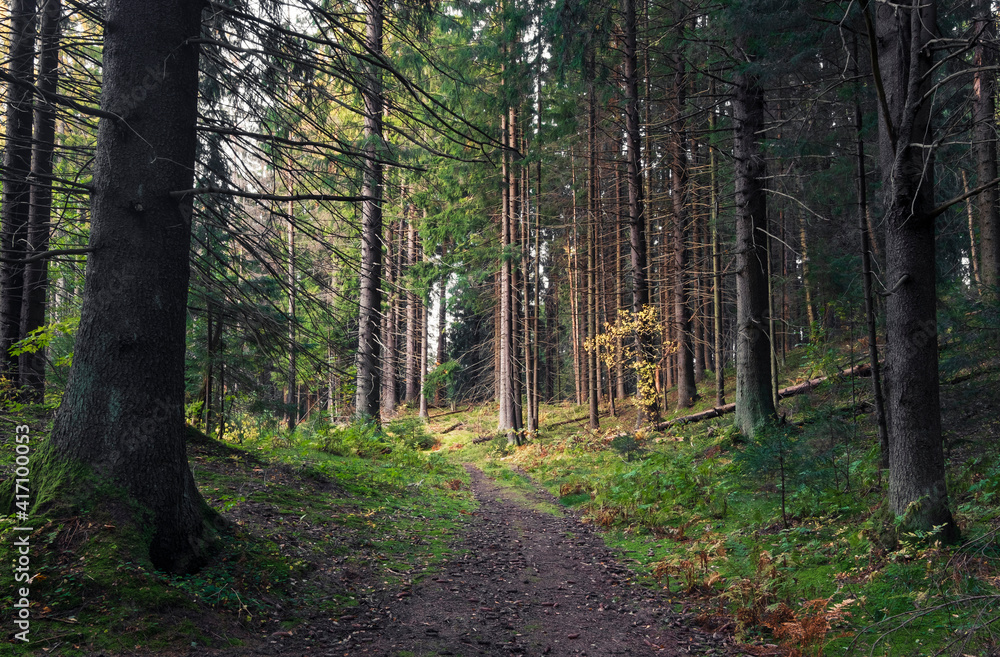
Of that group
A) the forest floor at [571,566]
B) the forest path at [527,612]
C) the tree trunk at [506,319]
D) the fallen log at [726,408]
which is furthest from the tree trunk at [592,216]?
the forest path at [527,612]

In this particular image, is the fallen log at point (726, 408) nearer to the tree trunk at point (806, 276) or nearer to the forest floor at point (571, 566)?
the tree trunk at point (806, 276)

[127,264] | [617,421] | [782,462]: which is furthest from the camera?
[617,421]

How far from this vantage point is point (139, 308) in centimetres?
407

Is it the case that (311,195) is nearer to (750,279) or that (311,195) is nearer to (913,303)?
(913,303)

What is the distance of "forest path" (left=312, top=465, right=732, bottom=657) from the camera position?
4160 mm

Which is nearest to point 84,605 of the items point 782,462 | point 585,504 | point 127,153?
point 127,153

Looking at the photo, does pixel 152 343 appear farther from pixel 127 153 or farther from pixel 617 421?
pixel 617 421

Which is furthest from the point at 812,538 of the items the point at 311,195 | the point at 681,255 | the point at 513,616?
the point at 681,255

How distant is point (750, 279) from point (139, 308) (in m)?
10.4

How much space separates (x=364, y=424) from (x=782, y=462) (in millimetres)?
10406

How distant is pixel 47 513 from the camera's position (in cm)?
364

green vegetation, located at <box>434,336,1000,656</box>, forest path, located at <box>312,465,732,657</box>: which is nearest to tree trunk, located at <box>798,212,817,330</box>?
green vegetation, located at <box>434,336,1000,656</box>

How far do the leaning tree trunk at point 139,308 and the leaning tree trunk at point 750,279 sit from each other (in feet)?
31.5

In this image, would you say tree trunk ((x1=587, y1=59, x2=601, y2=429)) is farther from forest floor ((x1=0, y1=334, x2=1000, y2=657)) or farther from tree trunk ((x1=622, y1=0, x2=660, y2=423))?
forest floor ((x1=0, y1=334, x2=1000, y2=657))
